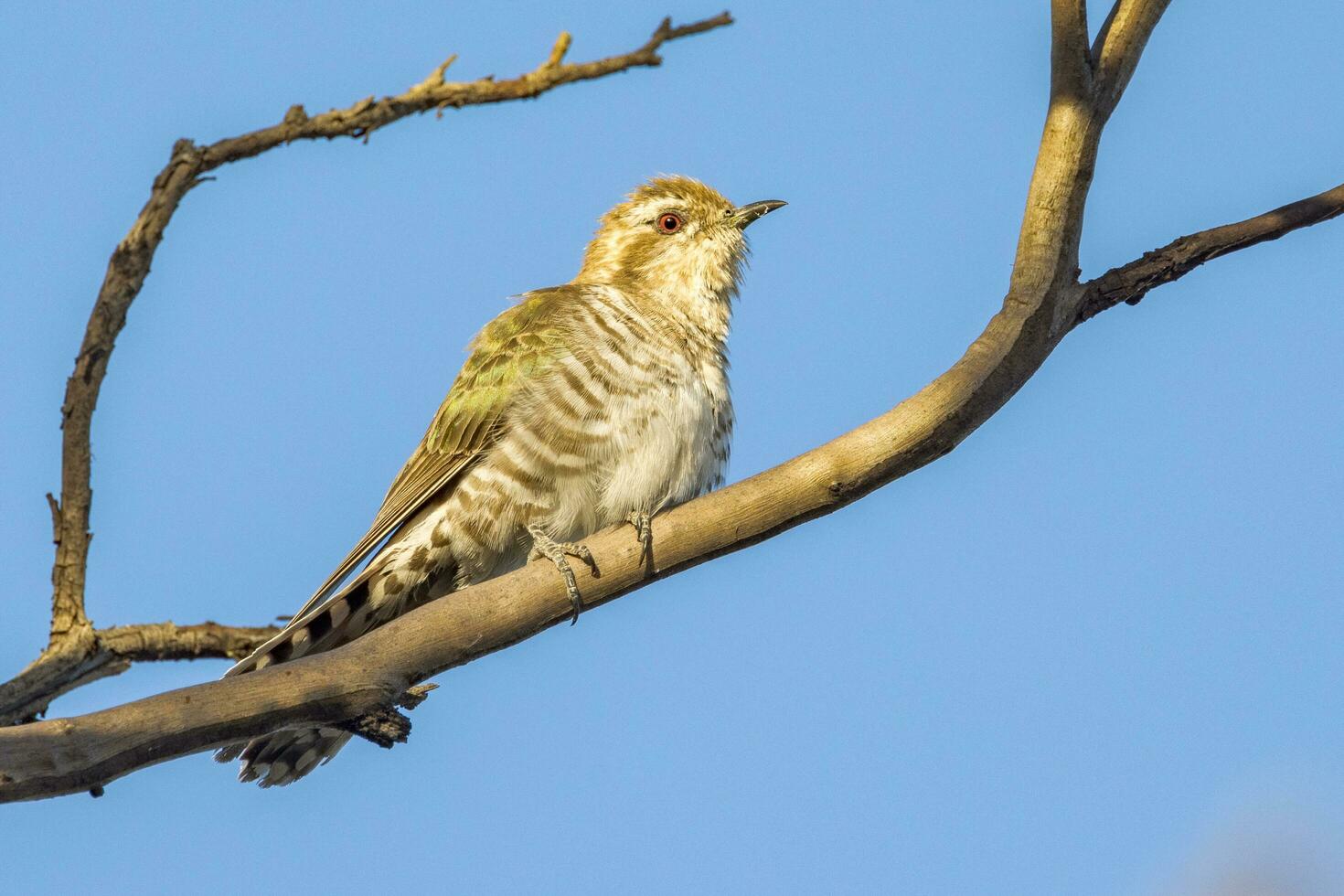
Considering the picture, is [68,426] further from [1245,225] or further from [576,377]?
[1245,225]

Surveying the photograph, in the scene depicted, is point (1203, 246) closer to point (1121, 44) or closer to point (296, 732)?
point (1121, 44)

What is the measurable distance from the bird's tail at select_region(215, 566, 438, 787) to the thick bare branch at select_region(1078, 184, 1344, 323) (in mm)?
3102

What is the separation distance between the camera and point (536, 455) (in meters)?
5.96

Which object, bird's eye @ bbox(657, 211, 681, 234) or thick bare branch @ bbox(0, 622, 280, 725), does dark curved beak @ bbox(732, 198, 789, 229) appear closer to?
bird's eye @ bbox(657, 211, 681, 234)

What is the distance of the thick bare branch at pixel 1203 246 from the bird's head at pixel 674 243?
8.36 feet

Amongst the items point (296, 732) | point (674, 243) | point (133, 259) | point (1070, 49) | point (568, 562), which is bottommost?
point (296, 732)

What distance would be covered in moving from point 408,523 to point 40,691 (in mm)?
1597

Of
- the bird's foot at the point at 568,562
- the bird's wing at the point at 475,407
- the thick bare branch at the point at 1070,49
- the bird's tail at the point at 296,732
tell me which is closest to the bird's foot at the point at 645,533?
the bird's foot at the point at 568,562

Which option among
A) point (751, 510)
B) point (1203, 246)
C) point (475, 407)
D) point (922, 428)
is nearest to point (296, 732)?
point (475, 407)

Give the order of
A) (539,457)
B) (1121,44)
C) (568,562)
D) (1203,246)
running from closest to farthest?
1. (1203,246)
2. (1121,44)
3. (568,562)
4. (539,457)

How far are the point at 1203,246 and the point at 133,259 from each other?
12.1ft

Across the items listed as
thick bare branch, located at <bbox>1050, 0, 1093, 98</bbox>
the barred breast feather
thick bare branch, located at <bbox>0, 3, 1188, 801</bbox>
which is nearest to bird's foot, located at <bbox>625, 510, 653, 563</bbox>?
thick bare branch, located at <bbox>0, 3, 1188, 801</bbox>

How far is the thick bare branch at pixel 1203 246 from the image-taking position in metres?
4.56

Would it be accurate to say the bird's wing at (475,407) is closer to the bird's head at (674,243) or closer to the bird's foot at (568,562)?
the bird's head at (674,243)
